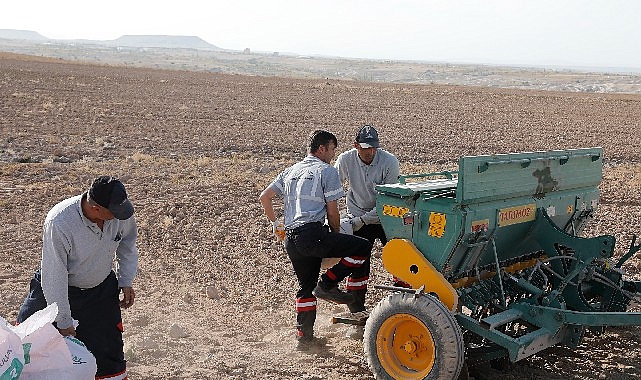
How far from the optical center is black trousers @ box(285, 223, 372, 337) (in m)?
5.29

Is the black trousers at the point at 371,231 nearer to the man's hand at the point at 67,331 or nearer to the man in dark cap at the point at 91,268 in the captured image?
the man in dark cap at the point at 91,268

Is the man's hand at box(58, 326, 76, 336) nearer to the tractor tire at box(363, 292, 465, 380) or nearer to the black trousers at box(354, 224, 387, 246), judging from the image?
the tractor tire at box(363, 292, 465, 380)


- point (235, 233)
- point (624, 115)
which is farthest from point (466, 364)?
point (624, 115)

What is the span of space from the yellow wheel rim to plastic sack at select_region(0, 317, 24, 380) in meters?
2.38

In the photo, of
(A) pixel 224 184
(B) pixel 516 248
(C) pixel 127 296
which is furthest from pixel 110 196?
(A) pixel 224 184

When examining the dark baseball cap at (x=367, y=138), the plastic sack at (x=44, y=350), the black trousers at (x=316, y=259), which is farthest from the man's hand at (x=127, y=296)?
the dark baseball cap at (x=367, y=138)

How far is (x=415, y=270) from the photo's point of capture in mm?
4852

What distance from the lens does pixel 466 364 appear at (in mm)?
4613

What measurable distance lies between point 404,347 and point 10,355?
2.53 meters

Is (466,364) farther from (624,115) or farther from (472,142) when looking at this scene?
(624,115)

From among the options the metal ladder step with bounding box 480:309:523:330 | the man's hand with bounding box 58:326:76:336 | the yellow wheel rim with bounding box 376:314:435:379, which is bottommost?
the yellow wheel rim with bounding box 376:314:435:379

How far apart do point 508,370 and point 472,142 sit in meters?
14.8

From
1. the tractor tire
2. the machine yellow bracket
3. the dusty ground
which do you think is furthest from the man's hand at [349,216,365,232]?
the tractor tire

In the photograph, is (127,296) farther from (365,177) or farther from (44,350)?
(365,177)
